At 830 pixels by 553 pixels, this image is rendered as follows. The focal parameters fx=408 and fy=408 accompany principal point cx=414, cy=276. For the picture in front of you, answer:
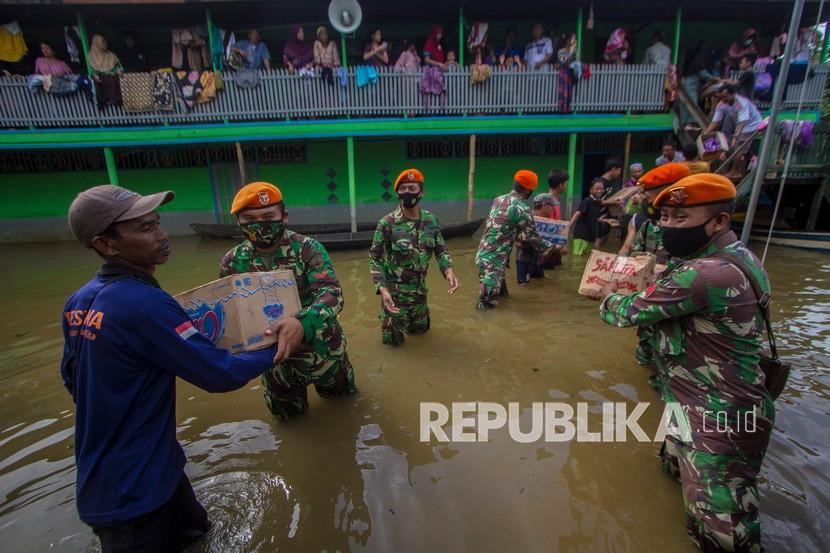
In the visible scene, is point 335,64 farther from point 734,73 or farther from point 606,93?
point 734,73

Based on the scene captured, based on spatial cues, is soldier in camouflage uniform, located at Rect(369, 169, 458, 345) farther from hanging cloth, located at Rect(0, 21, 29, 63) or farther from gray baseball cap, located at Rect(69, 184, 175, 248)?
hanging cloth, located at Rect(0, 21, 29, 63)

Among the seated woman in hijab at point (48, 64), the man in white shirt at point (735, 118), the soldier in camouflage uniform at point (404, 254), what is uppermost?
the seated woman in hijab at point (48, 64)

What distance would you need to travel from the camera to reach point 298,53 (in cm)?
1080

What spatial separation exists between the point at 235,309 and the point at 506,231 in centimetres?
393

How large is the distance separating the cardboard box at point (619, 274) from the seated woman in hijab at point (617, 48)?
1062 centimetres

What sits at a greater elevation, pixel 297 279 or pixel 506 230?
pixel 297 279

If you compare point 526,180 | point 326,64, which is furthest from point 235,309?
point 326,64

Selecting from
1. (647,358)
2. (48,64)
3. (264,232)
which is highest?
(48,64)

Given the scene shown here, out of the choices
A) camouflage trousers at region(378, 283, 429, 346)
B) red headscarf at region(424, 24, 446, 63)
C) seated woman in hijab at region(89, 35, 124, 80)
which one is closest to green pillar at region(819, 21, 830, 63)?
red headscarf at region(424, 24, 446, 63)

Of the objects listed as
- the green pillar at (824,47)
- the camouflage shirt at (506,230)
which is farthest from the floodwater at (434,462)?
the green pillar at (824,47)

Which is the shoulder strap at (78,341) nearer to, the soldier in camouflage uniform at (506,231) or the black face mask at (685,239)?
the black face mask at (685,239)

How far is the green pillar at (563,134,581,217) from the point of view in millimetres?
11138

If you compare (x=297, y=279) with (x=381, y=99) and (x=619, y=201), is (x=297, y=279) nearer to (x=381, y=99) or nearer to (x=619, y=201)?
(x=619, y=201)

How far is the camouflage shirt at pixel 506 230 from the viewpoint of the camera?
5160 mm
